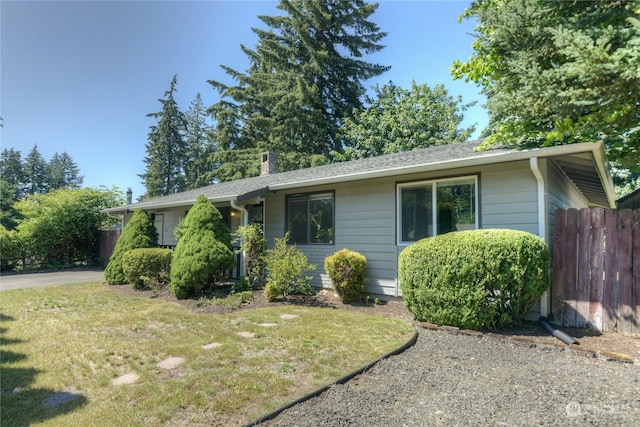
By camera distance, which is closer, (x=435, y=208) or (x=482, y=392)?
(x=482, y=392)

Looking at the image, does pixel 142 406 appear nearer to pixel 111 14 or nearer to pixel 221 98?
pixel 111 14

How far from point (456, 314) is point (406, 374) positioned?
5.51 feet

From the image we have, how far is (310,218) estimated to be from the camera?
8.59 metres

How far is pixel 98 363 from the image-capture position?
3775mm

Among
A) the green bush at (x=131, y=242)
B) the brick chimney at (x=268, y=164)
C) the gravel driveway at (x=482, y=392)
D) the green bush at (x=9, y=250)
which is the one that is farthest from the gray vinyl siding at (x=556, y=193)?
the green bush at (x=9, y=250)

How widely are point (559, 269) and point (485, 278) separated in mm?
1608

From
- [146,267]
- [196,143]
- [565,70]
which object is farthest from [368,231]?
[196,143]

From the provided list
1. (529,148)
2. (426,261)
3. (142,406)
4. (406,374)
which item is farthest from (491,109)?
(142,406)

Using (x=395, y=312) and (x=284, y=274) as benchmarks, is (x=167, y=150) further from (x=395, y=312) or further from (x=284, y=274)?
(x=395, y=312)

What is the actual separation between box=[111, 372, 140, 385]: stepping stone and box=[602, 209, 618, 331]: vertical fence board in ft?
20.2

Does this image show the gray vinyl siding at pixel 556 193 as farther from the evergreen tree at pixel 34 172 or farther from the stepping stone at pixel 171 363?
the evergreen tree at pixel 34 172

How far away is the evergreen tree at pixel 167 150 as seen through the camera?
34125 mm

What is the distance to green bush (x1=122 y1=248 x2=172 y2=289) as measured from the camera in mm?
8805

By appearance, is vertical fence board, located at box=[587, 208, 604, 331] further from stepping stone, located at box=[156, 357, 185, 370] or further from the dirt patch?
stepping stone, located at box=[156, 357, 185, 370]
